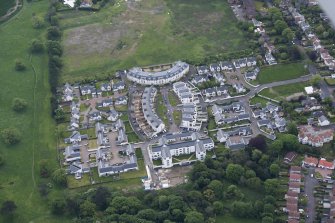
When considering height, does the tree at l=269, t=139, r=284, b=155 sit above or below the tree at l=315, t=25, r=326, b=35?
below

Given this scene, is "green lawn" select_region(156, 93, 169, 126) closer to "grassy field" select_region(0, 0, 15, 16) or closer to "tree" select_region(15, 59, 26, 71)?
"tree" select_region(15, 59, 26, 71)

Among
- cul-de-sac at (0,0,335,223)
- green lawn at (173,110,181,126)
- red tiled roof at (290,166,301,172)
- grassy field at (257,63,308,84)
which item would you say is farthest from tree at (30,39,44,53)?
red tiled roof at (290,166,301,172)

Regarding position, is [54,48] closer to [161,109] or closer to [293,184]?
[161,109]

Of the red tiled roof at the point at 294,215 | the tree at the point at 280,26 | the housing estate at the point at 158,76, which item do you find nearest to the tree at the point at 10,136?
the housing estate at the point at 158,76

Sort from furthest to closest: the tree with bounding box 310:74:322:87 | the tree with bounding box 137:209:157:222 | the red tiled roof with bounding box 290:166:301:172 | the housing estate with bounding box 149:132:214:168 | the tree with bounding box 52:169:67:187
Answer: the tree with bounding box 310:74:322:87 < the housing estate with bounding box 149:132:214:168 < the tree with bounding box 52:169:67:187 < the red tiled roof with bounding box 290:166:301:172 < the tree with bounding box 137:209:157:222

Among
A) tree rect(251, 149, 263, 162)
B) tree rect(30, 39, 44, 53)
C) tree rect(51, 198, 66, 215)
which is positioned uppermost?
tree rect(30, 39, 44, 53)

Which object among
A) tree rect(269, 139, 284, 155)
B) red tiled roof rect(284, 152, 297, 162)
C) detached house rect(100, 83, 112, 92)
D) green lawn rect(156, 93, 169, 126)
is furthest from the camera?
detached house rect(100, 83, 112, 92)
